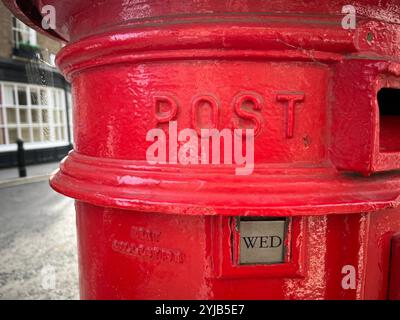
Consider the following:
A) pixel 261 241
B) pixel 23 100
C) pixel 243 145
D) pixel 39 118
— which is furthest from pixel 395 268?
pixel 39 118

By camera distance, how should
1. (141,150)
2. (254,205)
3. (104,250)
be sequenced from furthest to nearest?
1. (104,250)
2. (141,150)
3. (254,205)

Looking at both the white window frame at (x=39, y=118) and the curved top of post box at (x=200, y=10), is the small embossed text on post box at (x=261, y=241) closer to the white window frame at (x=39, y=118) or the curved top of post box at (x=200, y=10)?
the curved top of post box at (x=200, y=10)

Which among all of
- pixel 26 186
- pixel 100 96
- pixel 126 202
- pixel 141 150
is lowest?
pixel 26 186

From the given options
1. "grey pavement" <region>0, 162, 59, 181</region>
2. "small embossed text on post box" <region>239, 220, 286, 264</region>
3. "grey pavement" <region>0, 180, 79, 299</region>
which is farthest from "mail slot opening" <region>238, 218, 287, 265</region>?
"grey pavement" <region>0, 162, 59, 181</region>

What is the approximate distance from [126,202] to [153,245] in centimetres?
17

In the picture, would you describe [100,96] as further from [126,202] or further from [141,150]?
[126,202]

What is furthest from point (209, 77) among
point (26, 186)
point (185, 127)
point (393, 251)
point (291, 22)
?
point (26, 186)

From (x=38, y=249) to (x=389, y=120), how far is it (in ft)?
10.8

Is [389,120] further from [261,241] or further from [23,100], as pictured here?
[23,100]

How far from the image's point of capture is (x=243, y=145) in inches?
34.3

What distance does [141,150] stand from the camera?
932 mm

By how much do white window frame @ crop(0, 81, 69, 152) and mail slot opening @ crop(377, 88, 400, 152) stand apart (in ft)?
27.6

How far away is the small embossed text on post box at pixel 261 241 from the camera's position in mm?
901

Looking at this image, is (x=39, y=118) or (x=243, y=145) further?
(x=39, y=118)
